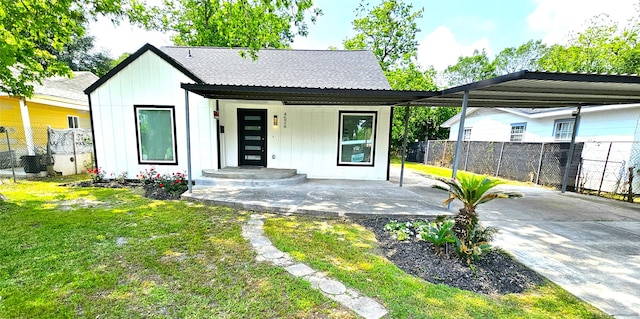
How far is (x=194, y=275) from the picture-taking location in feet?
8.10

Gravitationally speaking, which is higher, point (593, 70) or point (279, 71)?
point (593, 70)

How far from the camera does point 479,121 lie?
14102 mm

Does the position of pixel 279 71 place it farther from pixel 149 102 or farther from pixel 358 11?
pixel 358 11

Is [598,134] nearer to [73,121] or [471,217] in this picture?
[471,217]

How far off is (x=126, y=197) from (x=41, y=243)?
2424 millimetres

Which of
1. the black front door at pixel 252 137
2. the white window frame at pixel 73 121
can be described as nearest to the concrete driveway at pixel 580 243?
the black front door at pixel 252 137

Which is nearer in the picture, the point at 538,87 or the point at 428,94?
the point at 538,87

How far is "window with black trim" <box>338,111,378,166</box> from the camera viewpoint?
7250 millimetres

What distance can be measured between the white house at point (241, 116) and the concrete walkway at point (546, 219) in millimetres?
1149

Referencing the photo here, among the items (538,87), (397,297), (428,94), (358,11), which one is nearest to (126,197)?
(397,297)

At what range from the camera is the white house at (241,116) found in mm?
6277

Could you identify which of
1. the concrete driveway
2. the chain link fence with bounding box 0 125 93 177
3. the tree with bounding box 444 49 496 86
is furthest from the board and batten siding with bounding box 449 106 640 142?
the tree with bounding box 444 49 496 86

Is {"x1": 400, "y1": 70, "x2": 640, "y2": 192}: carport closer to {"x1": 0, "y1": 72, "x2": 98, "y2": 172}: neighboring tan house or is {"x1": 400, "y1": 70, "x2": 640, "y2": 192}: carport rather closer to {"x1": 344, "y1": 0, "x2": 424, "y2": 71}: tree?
{"x1": 0, "y1": 72, "x2": 98, "y2": 172}: neighboring tan house

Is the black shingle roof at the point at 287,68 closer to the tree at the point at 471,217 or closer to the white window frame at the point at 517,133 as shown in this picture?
the tree at the point at 471,217
